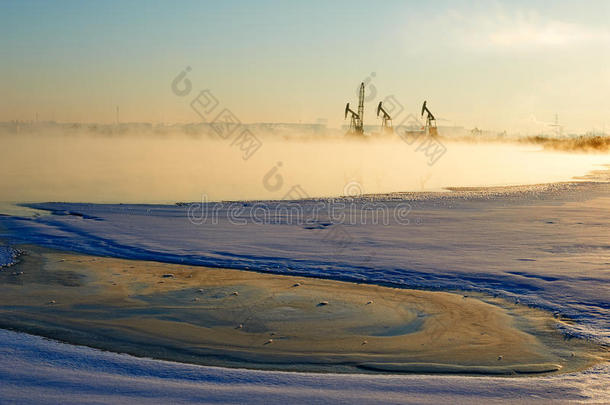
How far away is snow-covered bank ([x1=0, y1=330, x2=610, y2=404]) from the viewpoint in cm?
342

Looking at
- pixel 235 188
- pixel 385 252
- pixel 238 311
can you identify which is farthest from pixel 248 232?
pixel 235 188

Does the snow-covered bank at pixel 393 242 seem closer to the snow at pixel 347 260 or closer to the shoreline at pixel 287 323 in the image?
the snow at pixel 347 260

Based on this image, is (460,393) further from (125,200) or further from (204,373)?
(125,200)

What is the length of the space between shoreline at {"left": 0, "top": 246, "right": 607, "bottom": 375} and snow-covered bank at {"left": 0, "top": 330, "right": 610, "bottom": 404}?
29 cm

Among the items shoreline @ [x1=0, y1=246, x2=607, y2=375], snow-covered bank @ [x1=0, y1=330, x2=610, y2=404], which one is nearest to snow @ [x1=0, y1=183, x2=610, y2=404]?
snow-covered bank @ [x1=0, y1=330, x2=610, y2=404]

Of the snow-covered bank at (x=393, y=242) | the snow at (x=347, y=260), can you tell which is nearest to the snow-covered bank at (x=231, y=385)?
the snow at (x=347, y=260)

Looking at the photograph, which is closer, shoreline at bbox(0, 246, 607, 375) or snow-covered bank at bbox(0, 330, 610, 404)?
snow-covered bank at bbox(0, 330, 610, 404)

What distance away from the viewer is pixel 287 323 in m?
5.22

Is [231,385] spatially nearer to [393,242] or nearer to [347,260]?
[347,260]

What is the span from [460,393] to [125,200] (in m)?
15.6

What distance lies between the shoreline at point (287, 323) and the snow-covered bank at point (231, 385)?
0.94ft

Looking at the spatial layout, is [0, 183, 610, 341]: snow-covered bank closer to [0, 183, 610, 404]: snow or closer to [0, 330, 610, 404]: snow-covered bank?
[0, 183, 610, 404]: snow

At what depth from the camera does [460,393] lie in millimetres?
3582

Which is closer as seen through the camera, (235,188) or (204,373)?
(204,373)
